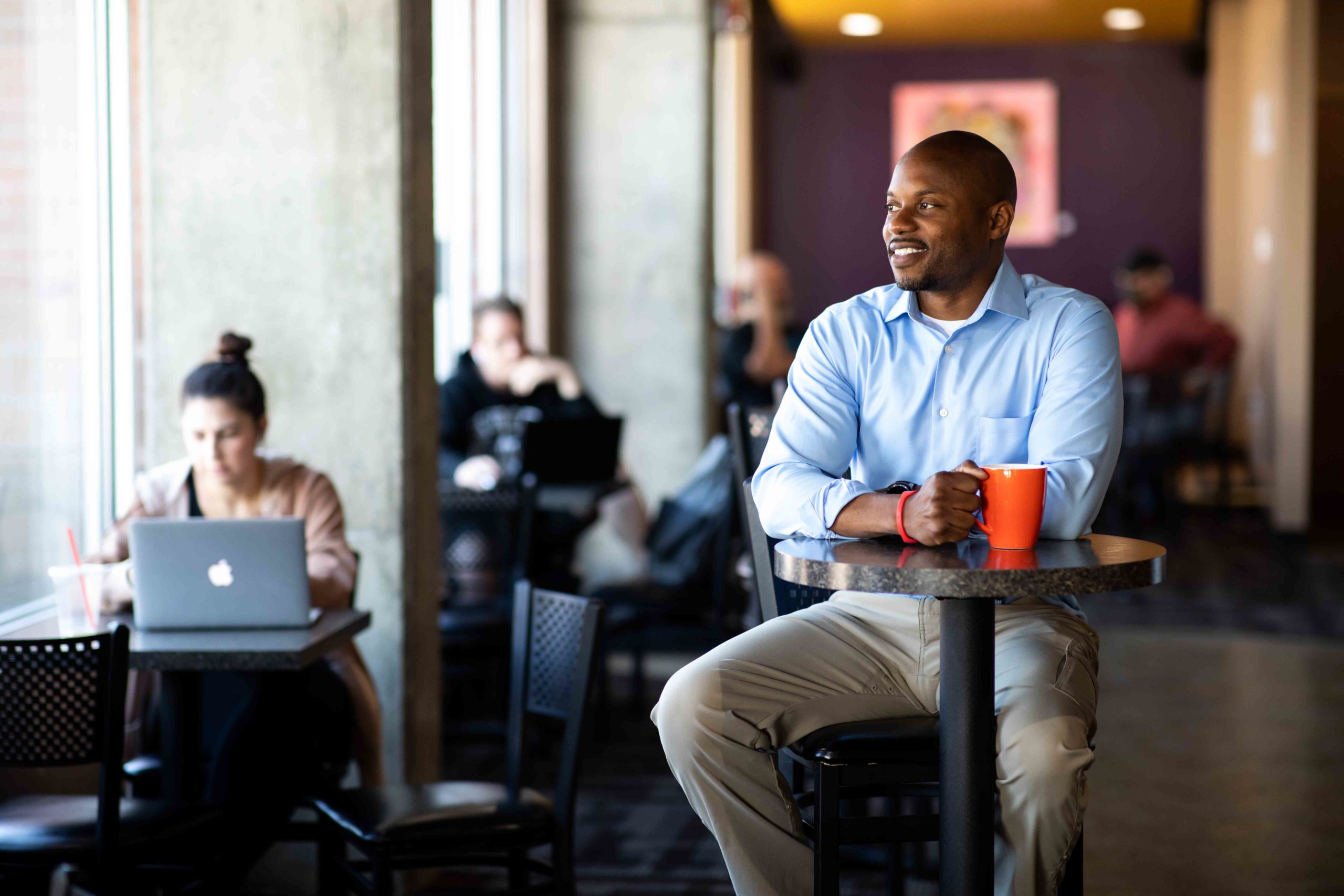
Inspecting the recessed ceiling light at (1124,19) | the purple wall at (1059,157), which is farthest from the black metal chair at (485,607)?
the recessed ceiling light at (1124,19)

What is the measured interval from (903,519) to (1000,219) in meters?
0.64

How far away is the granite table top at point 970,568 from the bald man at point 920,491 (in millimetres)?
113

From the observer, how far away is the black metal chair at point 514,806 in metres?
2.42

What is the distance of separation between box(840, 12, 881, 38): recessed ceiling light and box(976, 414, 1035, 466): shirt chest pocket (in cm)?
920

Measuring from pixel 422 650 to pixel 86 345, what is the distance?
1117 mm

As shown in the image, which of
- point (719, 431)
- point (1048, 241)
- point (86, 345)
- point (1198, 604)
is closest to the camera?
point (86, 345)

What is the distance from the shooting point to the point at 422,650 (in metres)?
3.32

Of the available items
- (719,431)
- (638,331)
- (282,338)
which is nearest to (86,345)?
(282,338)

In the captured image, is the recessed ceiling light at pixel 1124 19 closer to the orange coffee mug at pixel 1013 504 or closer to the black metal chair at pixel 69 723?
the orange coffee mug at pixel 1013 504

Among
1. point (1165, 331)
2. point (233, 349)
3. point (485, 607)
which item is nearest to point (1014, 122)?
point (1165, 331)

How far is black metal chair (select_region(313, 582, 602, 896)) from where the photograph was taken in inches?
95.4

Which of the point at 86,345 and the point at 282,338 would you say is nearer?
the point at 282,338

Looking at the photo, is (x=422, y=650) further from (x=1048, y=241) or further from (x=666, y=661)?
(x=1048, y=241)

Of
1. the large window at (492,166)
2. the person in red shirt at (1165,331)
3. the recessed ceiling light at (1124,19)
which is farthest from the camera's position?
the recessed ceiling light at (1124,19)
